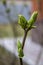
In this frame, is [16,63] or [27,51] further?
[27,51]

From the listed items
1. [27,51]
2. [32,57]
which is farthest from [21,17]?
[27,51]

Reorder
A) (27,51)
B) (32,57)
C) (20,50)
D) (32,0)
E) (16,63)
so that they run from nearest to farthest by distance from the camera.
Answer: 1. (20,50)
2. (16,63)
3. (32,57)
4. (27,51)
5. (32,0)

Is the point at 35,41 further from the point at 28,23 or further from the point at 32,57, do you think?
the point at 28,23

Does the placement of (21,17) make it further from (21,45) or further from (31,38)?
(31,38)

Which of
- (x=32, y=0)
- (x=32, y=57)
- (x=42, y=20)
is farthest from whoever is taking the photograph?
(x=32, y=0)

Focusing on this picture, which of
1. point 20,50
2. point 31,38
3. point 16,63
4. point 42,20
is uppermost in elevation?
point 20,50

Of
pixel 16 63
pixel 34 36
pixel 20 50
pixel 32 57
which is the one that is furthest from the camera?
pixel 34 36

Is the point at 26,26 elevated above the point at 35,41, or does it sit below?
above

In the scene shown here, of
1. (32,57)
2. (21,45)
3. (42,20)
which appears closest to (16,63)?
(21,45)

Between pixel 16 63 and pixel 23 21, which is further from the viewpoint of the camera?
pixel 16 63
